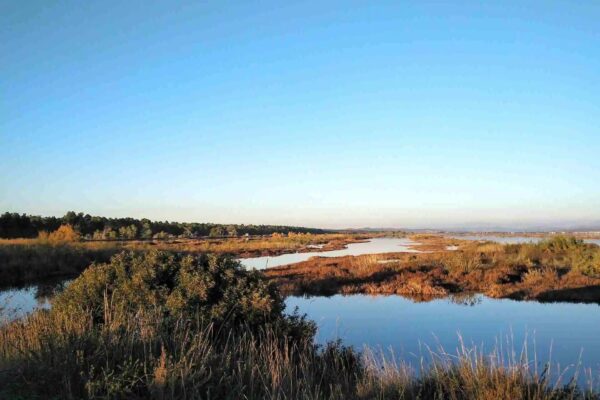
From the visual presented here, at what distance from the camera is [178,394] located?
5398 mm

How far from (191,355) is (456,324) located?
35.6 ft

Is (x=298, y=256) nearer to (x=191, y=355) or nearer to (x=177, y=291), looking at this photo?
(x=177, y=291)

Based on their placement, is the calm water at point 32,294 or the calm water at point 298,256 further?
the calm water at point 298,256

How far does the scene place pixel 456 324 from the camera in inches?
599

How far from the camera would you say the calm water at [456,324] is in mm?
12143

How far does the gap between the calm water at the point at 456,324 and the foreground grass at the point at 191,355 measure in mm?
3173

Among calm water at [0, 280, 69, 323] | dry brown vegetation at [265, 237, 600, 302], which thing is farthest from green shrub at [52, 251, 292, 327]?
dry brown vegetation at [265, 237, 600, 302]

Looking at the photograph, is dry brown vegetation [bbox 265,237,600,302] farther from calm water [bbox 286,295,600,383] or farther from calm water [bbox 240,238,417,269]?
calm water [bbox 240,238,417,269]

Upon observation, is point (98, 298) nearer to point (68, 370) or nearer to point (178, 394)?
point (68, 370)

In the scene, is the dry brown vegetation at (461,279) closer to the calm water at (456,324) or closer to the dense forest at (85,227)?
the calm water at (456,324)

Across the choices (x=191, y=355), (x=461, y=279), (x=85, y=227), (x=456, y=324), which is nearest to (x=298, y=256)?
(x=461, y=279)

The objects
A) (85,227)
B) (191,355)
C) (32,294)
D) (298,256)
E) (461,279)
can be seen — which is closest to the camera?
(191,355)

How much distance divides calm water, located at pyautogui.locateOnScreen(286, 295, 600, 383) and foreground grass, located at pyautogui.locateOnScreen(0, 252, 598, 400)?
10.4ft

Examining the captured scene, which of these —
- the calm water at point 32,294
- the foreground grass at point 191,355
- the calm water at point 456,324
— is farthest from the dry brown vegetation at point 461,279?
the foreground grass at point 191,355
